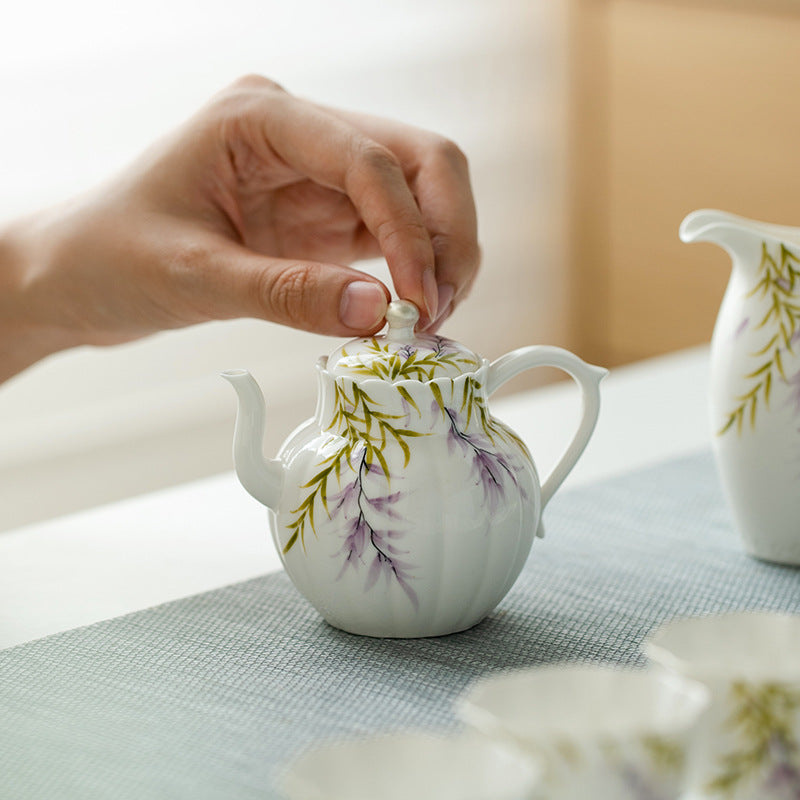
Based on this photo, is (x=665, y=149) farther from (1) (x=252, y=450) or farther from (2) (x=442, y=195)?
(1) (x=252, y=450)

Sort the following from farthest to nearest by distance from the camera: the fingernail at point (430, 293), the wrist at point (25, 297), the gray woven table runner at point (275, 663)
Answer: the wrist at point (25, 297), the fingernail at point (430, 293), the gray woven table runner at point (275, 663)

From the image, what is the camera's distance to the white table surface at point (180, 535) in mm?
833

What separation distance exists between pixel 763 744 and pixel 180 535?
1.86 feet

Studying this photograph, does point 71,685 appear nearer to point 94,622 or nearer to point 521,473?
point 94,622

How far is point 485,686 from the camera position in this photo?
46 cm

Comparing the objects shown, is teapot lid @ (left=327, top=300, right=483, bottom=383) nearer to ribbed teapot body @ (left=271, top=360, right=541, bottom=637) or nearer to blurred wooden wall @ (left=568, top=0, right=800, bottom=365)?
ribbed teapot body @ (left=271, top=360, right=541, bottom=637)

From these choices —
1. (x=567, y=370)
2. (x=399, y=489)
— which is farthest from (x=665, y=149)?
(x=399, y=489)

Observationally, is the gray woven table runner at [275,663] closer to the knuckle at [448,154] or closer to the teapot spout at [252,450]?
the teapot spout at [252,450]

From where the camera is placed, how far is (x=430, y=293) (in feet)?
2.74

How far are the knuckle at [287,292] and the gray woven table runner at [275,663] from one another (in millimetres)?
176

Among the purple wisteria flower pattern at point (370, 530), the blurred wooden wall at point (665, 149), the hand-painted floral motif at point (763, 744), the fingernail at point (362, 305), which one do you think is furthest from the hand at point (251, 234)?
the blurred wooden wall at point (665, 149)

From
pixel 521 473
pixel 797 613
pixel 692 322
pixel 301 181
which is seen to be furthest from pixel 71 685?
pixel 692 322

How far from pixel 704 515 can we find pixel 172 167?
0.50 meters

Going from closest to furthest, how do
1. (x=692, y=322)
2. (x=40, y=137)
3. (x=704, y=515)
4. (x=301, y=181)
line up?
(x=704, y=515)
(x=301, y=181)
(x=40, y=137)
(x=692, y=322)
